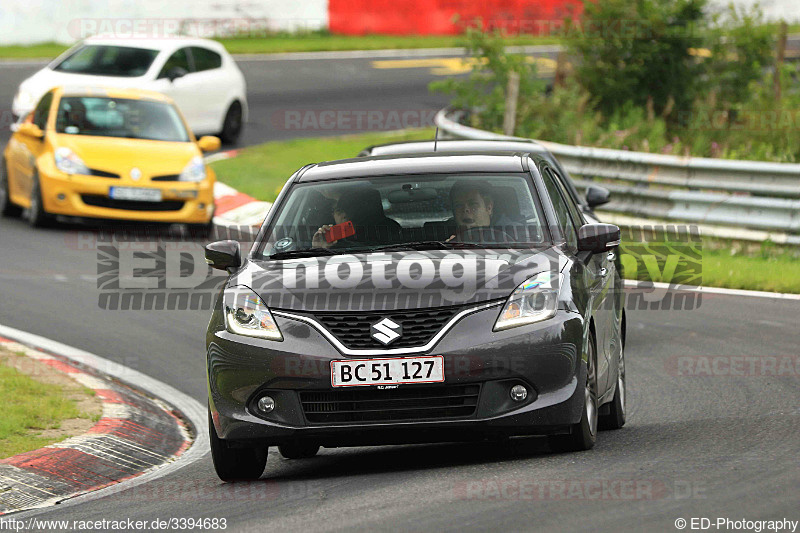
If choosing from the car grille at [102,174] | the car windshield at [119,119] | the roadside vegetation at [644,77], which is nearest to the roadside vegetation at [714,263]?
the car windshield at [119,119]

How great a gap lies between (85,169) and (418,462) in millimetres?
10333

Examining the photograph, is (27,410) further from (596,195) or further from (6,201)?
(6,201)

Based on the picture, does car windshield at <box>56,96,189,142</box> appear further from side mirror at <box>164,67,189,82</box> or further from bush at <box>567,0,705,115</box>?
bush at <box>567,0,705,115</box>

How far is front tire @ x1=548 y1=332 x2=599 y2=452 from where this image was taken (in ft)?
23.7

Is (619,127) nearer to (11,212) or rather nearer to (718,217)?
→ (718,217)

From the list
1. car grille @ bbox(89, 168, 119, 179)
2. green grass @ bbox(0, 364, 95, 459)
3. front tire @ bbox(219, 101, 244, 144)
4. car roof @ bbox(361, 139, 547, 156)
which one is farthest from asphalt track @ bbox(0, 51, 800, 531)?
front tire @ bbox(219, 101, 244, 144)

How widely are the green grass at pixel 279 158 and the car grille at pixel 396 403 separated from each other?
12.1 m

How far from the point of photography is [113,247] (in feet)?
54.2

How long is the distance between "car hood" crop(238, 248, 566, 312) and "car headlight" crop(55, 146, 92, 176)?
32.4ft

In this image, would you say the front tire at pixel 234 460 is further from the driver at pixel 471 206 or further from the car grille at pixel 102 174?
the car grille at pixel 102 174

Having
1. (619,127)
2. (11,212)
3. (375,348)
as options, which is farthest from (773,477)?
(619,127)

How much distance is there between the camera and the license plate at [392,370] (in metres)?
6.83

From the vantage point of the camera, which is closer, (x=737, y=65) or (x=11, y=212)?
(x=11, y=212)

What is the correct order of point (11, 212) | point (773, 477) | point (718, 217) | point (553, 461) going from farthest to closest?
point (11, 212) < point (718, 217) < point (553, 461) < point (773, 477)
